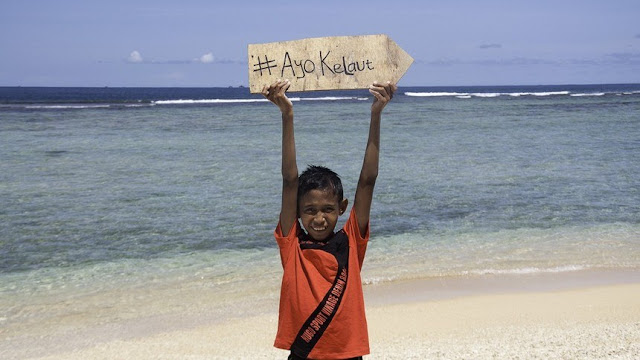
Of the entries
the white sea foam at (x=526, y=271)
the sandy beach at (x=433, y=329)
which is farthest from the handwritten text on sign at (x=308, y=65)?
the white sea foam at (x=526, y=271)

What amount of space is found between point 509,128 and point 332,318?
24.2 metres

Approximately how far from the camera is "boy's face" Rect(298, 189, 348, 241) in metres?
2.71

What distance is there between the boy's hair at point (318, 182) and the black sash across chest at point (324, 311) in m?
0.21

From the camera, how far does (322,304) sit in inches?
104

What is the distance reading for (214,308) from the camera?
231 inches

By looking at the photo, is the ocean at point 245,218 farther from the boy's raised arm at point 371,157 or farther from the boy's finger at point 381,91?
the boy's finger at point 381,91

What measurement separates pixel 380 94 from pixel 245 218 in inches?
267

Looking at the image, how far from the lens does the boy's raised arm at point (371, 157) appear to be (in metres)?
2.78

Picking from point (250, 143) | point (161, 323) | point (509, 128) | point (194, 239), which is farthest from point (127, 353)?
point (509, 128)

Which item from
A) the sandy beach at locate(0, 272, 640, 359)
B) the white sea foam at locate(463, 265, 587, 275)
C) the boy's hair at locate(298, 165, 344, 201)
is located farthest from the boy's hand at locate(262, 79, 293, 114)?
the white sea foam at locate(463, 265, 587, 275)

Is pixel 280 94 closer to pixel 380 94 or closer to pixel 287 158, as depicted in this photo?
pixel 287 158

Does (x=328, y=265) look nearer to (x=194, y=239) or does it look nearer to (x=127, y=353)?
(x=127, y=353)

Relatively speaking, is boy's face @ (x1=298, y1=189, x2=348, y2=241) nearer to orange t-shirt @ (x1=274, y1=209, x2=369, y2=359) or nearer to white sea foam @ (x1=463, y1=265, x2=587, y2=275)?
orange t-shirt @ (x1=274, y1=209, x2=369, y2=359)

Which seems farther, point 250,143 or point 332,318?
point 250,143
